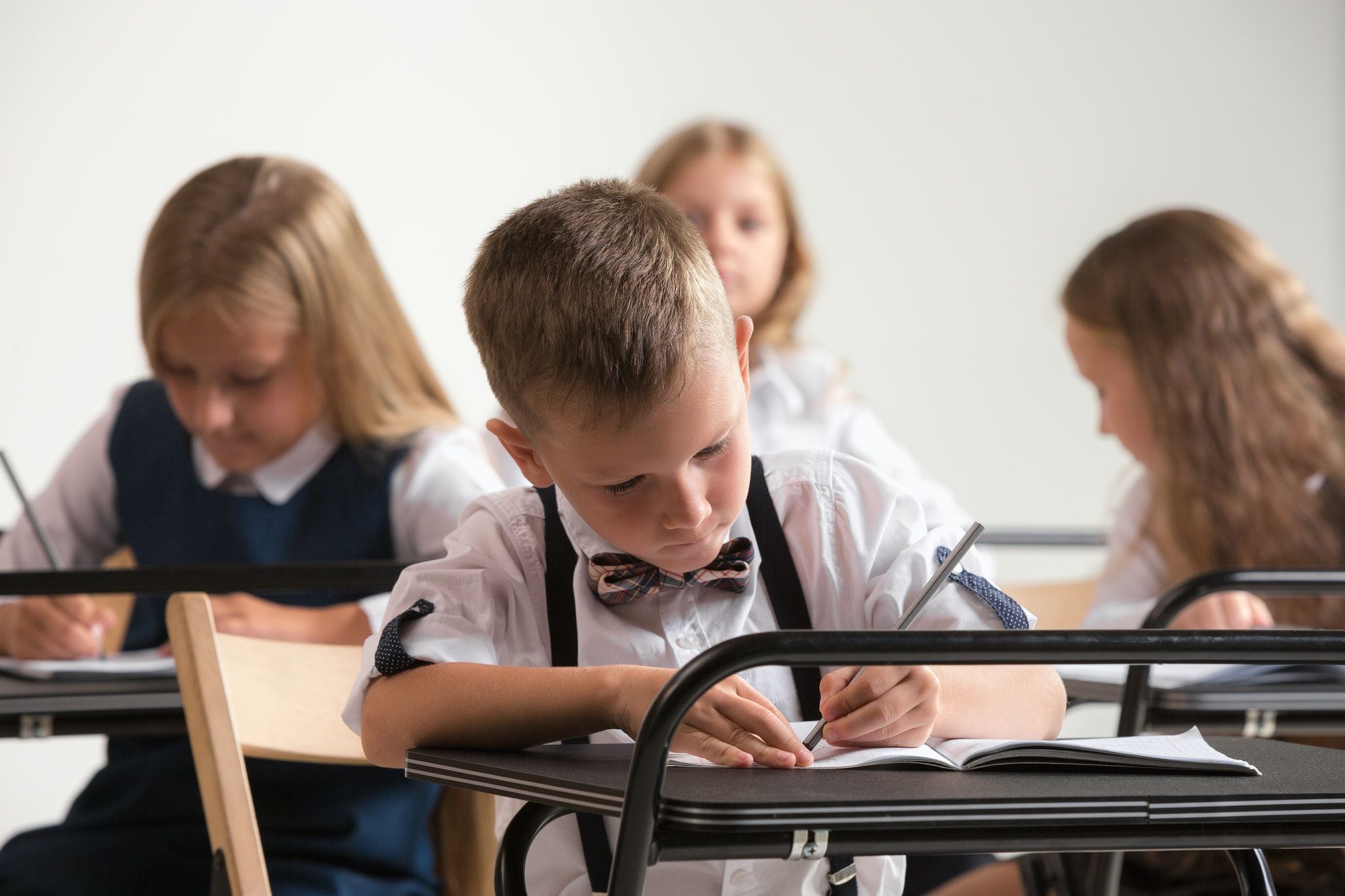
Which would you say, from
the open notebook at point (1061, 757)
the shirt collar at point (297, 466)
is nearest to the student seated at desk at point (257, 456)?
the shirt collar at point (297, 466)

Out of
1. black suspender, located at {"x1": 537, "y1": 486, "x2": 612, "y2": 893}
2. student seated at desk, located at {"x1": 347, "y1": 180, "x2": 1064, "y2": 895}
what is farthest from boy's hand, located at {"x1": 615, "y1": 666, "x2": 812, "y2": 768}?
black suspender, located at {"x1": 537, "y1": 486, "x2": 612, "y2": 893}

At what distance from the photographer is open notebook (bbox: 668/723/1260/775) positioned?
775 mm

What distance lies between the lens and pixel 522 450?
101 centimetres

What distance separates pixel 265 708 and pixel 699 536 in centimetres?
52

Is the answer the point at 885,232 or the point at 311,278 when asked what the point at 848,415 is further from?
the point at 885,232

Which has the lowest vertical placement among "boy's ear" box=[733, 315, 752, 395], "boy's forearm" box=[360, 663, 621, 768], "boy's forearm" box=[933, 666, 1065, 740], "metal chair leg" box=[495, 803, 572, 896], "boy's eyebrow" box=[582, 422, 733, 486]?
"metal chair leg" box=[495, 803, 572, 896]

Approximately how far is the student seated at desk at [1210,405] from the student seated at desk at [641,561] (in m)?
1.06

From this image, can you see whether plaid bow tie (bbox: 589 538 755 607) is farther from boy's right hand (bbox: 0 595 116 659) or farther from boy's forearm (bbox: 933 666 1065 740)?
boy's right hand (bbox: 0 595 116 659)

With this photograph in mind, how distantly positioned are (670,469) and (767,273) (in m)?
1.79

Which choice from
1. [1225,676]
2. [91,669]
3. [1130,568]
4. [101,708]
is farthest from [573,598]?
[1130,568]

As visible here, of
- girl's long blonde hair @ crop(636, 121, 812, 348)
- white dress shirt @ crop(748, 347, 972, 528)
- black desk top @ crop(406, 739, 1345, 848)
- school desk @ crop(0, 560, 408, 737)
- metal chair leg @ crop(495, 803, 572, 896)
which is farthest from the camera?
girl's long blonde hair @ crop(636, 121, 812, 348)

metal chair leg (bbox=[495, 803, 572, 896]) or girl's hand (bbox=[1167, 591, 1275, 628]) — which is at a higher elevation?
metal chair leg (bbox=[495, 803, 572, 896])

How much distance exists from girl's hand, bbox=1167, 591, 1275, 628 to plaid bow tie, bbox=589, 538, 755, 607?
106 centimetres

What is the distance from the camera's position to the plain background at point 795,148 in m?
3.11
